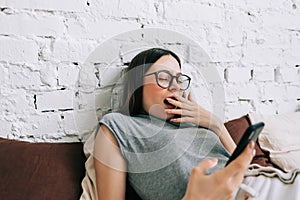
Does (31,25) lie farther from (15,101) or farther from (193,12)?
(193,12)

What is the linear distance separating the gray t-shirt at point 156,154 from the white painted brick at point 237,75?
549mm

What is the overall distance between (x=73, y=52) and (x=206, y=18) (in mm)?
544

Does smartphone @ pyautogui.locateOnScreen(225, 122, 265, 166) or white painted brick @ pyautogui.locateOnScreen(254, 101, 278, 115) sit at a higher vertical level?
smartphone @ pyautogui.locateOnScreen(225, 122, 265, 166)

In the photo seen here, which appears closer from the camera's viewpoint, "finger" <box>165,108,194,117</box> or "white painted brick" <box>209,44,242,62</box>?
"finger" <box>165,108,194,117</box>

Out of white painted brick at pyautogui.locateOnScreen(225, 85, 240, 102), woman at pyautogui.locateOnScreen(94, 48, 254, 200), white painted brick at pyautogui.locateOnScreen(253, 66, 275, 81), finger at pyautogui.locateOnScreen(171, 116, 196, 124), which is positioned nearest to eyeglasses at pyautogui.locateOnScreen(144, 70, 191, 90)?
woman at pyautogui.locateOnScreen(94, 48, 254, 200)

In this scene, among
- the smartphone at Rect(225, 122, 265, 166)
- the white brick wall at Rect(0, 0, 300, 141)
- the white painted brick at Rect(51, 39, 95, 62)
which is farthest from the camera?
the white painted brick at Rect(51, 39, 95, 62)

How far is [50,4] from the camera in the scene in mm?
1278

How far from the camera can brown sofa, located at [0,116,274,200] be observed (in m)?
1.01

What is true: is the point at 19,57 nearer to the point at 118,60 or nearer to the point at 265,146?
the point at 118,60

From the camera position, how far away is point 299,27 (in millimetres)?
1783

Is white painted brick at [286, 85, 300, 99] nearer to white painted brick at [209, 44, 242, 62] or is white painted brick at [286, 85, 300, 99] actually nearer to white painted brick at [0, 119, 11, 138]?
white painted brick at [209, 44, 242, 62]

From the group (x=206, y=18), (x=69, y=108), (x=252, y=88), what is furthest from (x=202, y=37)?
(x=69, y=108)

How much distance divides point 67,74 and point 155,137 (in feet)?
1.35

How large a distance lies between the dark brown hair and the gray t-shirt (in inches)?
2.1
